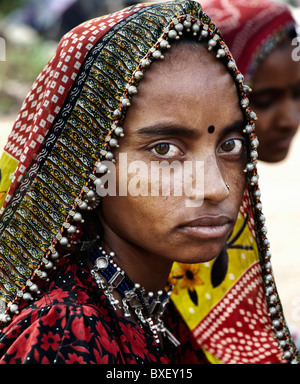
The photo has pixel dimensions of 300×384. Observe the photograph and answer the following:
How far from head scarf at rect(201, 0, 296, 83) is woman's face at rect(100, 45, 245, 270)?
2397mm

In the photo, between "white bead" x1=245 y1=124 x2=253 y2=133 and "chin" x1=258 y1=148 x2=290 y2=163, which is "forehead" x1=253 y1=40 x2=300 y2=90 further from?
"white bead" x1=245 y1=124 x2=253 y2=133

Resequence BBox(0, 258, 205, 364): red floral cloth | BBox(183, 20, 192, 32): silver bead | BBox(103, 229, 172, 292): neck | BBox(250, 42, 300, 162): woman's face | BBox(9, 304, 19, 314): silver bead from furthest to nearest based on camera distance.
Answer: BBox(250, 42, 300, 162): woman's face, BBox(103, 229, 172, 292): neck, BBox(183, 20, 192, 32): silver bead, BBox(9, 304, 19, 314): silver bead, BBox(0, 258, 205, 364): red floral cloth

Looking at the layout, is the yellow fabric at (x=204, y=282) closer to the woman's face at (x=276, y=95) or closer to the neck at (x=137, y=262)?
the neck at (x=137, y=262)

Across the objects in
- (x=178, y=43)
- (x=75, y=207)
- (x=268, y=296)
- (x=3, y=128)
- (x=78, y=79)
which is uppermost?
(x=3, y=128)

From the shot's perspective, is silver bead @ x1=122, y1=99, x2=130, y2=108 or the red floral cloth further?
silver bead @ x1=122, y1=99, x2=130, y2=108

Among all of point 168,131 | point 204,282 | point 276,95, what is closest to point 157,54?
point 168,131

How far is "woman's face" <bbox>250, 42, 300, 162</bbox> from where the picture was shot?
420 centimetres

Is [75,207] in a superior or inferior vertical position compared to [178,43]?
inferior

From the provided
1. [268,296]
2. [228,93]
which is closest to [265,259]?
[268,296]

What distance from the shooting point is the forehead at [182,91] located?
186cm

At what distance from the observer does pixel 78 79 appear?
6.25ft

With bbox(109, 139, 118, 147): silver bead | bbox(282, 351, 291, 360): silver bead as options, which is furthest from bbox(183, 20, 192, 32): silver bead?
bbox(282, 351, 291, 360): silver bead
